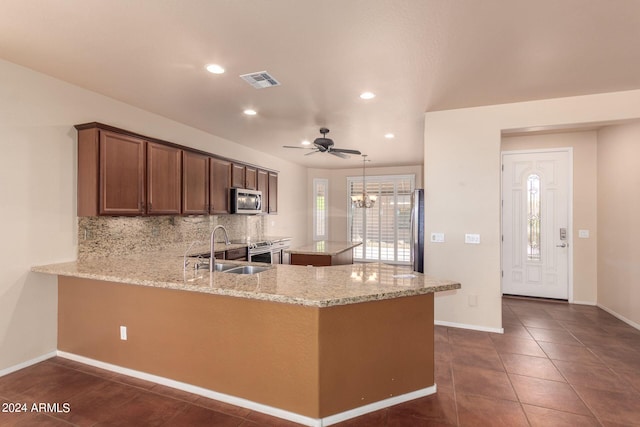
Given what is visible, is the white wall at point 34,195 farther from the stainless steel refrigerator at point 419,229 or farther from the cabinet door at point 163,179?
the stainless steel refrigerator at point 419,229

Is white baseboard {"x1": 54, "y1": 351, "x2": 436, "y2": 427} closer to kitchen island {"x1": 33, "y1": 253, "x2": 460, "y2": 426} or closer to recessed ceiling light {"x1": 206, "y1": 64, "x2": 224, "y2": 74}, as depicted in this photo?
kitchen island {"x1": 33, "y1": 253, "x2": 460, "y2": 426}

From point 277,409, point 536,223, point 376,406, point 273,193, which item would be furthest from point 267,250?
point 536,223

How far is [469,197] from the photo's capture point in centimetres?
372

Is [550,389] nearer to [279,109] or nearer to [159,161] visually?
[279,109]


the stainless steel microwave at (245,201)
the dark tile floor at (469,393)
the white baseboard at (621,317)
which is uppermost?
the stainless steel microwave at (245,201)

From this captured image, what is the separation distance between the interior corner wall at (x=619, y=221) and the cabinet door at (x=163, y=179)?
552 centimetres

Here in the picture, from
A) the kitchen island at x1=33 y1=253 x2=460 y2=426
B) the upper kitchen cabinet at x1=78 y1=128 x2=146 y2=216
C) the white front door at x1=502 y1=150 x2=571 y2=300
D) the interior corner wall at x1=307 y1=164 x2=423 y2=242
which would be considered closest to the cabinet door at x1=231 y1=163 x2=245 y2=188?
the upper kitchen cabinet at x1=78 y1=128 x2=146 y2=216

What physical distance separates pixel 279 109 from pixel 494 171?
2.61 m

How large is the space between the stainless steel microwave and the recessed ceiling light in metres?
2.32

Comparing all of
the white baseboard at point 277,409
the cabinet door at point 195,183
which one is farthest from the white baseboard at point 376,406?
the cabinet door at point 195,183

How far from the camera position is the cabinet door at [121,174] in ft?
9.93

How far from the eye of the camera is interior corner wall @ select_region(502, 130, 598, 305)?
15.1 ft

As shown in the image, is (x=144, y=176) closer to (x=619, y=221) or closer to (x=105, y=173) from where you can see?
(x=105, y=173)

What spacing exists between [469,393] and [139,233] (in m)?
3.72
